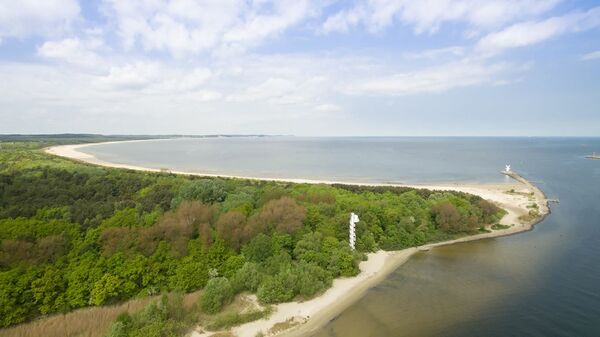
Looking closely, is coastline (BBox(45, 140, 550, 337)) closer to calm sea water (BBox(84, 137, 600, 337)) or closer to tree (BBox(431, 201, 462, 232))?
calm sea water (BBox(84, 137, 600, 337))

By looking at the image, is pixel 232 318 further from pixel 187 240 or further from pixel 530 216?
pixel 530 216

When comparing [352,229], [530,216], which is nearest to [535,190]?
[530,216]

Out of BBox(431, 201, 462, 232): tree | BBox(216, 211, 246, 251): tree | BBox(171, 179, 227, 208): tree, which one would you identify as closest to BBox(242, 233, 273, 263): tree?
BBox(216, 211, 246, 251): tree

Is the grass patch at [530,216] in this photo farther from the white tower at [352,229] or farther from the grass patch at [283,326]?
the grass patch at [283,326]

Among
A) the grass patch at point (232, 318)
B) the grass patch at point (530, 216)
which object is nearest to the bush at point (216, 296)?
the grass patch at point (232, 318)

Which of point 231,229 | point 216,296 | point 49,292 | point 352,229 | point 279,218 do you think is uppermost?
point 279,218

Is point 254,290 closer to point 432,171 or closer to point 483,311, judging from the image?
point 483,311
